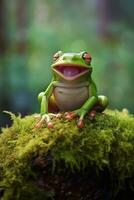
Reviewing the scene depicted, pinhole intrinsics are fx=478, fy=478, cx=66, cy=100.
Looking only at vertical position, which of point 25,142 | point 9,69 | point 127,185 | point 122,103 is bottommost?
point 122,103

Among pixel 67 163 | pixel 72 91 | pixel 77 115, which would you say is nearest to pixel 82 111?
pixel 77 115

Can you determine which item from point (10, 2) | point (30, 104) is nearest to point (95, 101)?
point (30, 104)

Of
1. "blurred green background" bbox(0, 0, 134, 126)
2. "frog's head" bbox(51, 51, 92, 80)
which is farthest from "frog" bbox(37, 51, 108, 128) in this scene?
"blurred green background" bbox(0, 0, 134, 126)

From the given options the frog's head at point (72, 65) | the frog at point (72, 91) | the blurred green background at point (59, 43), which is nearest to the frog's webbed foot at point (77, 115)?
the frog at point (72, 91)

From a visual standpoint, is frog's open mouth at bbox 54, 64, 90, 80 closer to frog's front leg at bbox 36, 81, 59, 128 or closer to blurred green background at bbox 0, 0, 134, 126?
frog's front leg at bbox 36, 81, 59, 128

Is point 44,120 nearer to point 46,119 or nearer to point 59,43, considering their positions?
point 46,119

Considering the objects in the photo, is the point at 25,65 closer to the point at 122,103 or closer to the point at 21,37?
the point at 21,37
